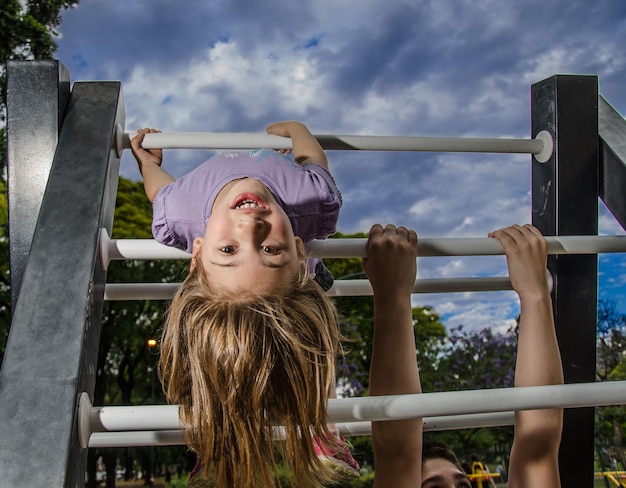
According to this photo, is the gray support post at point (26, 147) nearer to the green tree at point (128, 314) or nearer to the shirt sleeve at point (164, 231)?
the shirt sleeve at point (164, 231)

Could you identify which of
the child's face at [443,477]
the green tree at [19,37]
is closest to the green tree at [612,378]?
the child's face at [443,477]

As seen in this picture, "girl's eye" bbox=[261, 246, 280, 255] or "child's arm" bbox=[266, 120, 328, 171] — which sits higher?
"child's arm" bbox=[266, 120, 328, 171]

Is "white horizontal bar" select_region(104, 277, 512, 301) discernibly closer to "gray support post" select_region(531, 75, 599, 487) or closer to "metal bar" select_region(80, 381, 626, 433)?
"gray support post" select_region(531, 75, 599, 487)

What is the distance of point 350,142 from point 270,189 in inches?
7.5

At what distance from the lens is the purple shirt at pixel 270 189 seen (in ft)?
4.94

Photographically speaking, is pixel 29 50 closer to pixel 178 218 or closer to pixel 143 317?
pixel 143 317

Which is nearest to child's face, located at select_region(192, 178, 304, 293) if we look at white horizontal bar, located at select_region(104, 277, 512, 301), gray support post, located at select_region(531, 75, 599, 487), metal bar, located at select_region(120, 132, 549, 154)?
metal bar, located at select_region(120, 132, 549, 154)

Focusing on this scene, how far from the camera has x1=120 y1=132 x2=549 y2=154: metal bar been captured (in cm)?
143

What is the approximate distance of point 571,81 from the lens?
161cm

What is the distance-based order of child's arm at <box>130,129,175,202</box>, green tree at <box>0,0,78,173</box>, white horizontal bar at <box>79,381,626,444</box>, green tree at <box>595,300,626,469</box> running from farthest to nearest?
green tree at <box>0,0,78,173</box>
green tree at <box>595,300,626,469</box>
child's arm at <box>130,129,175,202</box>
white horizontal bar at <box>79,381,626,444</box>

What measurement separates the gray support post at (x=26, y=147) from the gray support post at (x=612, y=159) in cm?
108

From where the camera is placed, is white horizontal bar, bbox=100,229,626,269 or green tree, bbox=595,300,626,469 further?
green tree, bbox=595,300,626,469

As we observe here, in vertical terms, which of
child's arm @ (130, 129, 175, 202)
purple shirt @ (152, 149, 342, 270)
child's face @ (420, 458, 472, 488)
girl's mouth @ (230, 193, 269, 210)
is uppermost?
child's arm @ (130, 129, 175, 202)

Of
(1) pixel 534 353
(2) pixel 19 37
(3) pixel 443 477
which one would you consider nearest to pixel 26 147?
(1) pixel 534 353
